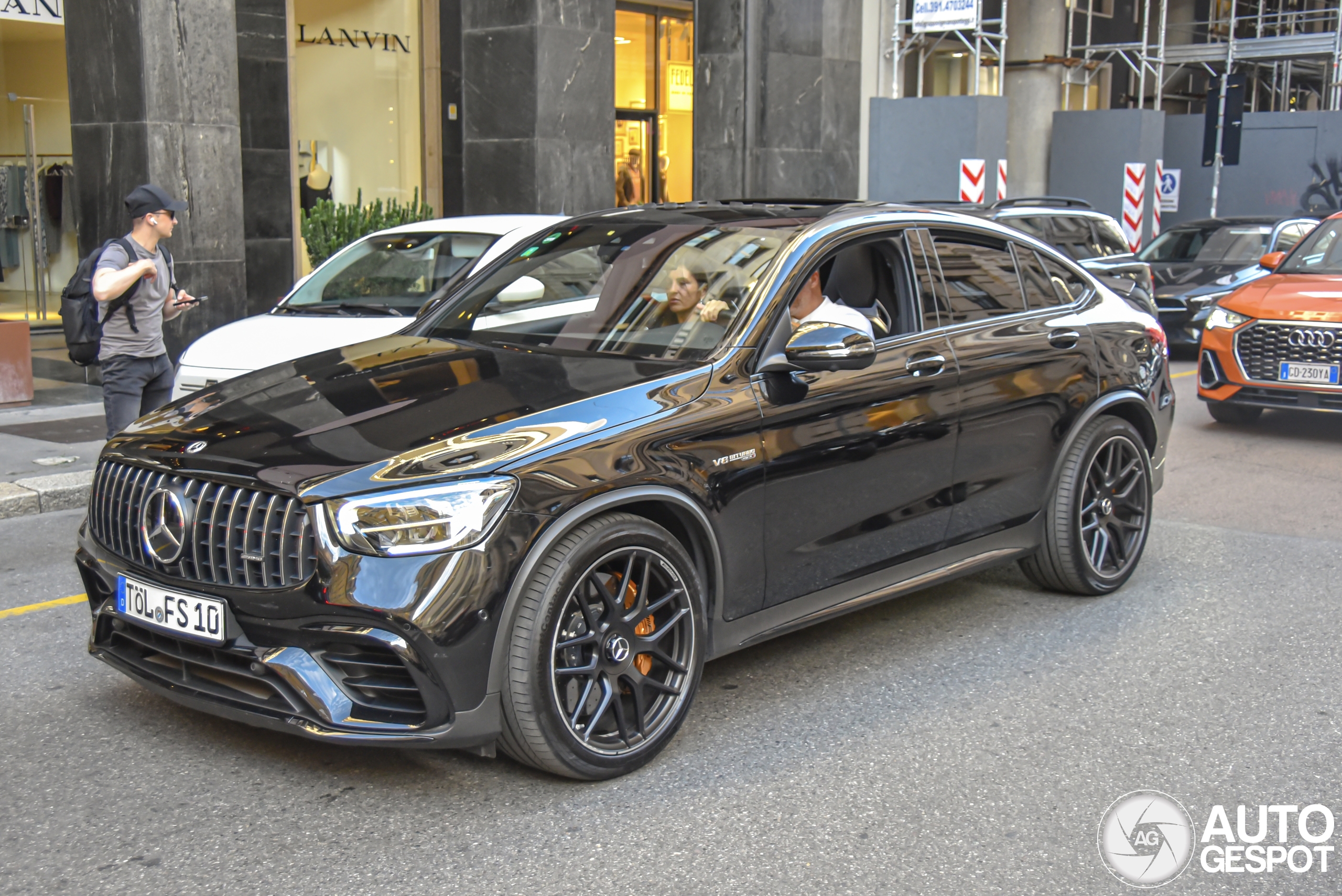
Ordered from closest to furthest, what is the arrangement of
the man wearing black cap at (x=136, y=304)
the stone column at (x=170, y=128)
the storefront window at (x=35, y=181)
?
the man wearing black cap at (x=136, y=304) → the stone column at (x=170, y=128) → the storefront window at (x=35, y=181)

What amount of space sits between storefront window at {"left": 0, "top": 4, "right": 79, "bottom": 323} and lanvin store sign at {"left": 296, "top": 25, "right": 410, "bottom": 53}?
292 cm

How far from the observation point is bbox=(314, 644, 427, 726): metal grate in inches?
148

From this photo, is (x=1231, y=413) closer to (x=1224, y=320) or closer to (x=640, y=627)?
(x=1224, y=320)

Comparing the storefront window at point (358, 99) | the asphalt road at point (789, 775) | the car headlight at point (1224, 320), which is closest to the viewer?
the asphalt road at point (789, 775)

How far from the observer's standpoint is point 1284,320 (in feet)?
33.7

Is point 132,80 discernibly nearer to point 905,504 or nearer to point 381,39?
point 381,39

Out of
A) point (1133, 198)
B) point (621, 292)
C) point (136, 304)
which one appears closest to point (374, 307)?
point (136, 304)

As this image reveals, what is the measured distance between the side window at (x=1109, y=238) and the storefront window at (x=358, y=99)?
319 inches

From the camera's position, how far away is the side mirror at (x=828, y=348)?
4.54 m

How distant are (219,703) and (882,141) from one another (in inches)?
744

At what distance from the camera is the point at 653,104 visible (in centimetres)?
2248

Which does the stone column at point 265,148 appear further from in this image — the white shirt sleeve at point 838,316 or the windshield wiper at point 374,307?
the white shirt sleeve at point 838,316

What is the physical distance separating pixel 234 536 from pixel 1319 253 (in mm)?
9815

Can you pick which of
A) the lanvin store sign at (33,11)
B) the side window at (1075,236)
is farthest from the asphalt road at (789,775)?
the lanvin store sign at (33,11)
